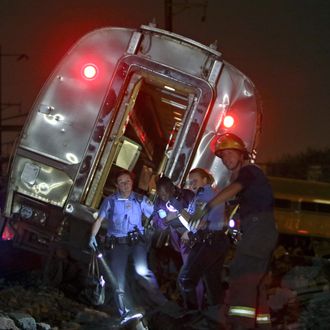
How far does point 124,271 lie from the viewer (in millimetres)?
6012

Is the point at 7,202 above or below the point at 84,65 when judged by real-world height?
below

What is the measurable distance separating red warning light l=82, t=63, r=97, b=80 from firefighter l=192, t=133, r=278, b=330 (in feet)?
7.39

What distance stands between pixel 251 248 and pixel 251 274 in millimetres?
199

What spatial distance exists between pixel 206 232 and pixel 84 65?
2.15 meters

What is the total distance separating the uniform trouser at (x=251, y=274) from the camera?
15.1 ft

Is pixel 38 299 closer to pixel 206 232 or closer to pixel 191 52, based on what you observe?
pixel 206 232

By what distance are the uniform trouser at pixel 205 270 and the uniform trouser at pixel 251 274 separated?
3.43ft

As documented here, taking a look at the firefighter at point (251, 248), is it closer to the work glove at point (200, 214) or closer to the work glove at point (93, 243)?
the work glove at point (200, 214)

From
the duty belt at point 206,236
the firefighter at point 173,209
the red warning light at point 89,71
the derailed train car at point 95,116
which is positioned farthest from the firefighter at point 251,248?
the red warning light at point 89,71

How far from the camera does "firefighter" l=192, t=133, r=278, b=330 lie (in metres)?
4.58

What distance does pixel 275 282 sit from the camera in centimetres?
734

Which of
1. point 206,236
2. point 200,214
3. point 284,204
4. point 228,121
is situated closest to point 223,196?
point 200,214

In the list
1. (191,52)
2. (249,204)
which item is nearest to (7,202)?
(191,52)

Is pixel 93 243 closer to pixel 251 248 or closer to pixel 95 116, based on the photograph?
pixel 95 116
